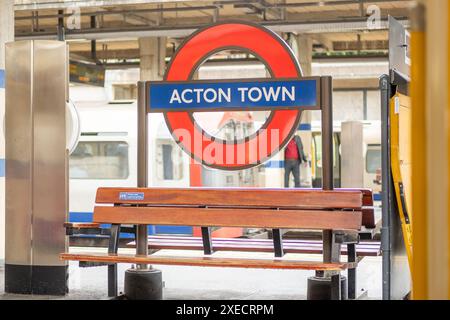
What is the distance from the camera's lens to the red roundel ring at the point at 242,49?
6.84m

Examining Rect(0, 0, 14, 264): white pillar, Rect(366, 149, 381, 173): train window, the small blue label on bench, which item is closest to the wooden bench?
the small blue label on bench

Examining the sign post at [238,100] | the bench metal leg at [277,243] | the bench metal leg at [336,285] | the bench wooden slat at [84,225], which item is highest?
the sign post at [238,100]

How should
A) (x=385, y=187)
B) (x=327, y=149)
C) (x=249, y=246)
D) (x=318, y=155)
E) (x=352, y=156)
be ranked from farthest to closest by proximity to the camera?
(x=318, y=155) → (x=352, y=156) → (x=249, y=246) → (x=327, y=149) → (x=385, y=187)

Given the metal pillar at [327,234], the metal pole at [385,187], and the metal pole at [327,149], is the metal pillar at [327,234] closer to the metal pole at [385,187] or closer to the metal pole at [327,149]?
the metal pole at [327,149]

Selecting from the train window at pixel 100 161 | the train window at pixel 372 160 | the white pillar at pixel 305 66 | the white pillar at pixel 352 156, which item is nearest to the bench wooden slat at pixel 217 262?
the white pillar at pixel 352 156

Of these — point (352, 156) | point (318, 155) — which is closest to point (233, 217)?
point (352, 156)

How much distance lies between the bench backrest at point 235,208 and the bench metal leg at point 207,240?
300 mm

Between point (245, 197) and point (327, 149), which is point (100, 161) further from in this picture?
point (327, 149)

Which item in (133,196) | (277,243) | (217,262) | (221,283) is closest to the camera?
(217,262)

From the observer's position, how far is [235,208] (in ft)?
22.2

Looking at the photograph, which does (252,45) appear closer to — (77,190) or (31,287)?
(31,287)

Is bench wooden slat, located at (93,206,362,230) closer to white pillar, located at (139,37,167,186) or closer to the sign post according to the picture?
the sign post

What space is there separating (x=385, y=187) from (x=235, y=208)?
125cm

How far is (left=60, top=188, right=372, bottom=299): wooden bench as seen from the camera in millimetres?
6336
